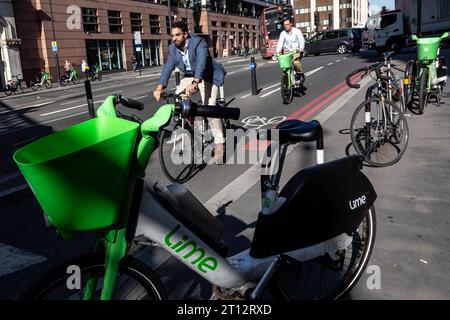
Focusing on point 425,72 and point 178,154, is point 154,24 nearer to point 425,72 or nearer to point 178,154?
point 425,72

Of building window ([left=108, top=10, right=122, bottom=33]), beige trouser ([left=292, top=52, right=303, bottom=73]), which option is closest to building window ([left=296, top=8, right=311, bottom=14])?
building window ([left=108, top=10, right=122, bottom=33])

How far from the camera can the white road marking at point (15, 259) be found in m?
3.19

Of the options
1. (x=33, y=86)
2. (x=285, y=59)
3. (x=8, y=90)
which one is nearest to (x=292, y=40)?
(x=285, y=59)

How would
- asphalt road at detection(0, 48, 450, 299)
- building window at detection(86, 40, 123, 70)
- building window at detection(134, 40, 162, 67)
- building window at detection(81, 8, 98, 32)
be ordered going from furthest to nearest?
building window at detection(134, 40, 162, 67) < building window at detection(86, 40, 123, 70) < building window at detection(81, 8, 98, 32) < asphalt road at detection(0, 48, 450, 299)

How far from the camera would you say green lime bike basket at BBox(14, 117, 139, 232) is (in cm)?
142

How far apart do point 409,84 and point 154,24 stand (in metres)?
36.4

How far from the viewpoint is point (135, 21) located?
38094 millimetres

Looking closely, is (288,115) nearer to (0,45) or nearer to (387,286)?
(387,286)

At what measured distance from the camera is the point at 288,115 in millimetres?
9172

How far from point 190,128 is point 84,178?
369 cm

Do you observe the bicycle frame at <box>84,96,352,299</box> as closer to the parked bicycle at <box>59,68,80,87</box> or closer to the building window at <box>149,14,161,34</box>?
the parked bicycle at <box>59,68,80,87</box>

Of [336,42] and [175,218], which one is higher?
[336,42]

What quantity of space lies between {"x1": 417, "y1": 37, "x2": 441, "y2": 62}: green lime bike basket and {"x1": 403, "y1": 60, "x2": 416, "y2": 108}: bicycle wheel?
218 millimetres
